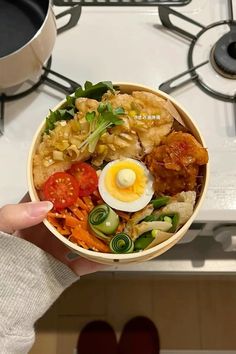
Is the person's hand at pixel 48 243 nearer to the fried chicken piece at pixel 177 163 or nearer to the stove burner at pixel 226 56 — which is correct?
the fried chicken piece at pixel 177 163

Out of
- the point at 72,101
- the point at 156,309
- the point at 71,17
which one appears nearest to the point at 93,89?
the point at 72,101

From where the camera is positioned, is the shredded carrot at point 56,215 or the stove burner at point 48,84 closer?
the shredded carrot at point 56,215

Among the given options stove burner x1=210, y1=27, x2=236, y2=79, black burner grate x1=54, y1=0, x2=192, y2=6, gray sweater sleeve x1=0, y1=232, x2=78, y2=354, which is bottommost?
gray sweater sleeve x1=0, y1=232, x2=78, y2=354

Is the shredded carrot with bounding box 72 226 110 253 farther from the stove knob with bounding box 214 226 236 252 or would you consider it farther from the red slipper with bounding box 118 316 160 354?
the red slipper with bounding box 118 316 160 354

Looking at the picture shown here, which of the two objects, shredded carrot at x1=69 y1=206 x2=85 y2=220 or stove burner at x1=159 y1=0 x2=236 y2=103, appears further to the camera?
stove burner at x1=159 y1=0 x2=236 y2=103

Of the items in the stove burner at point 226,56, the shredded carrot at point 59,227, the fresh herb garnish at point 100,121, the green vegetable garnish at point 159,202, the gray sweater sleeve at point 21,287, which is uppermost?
the stove burner at point 226,56

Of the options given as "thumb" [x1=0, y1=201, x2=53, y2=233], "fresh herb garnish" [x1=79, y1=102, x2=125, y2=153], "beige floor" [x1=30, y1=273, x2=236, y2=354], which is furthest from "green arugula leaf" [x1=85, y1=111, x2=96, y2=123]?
"beige floor" [x1=30, y1=273, x2=236, y2=354]

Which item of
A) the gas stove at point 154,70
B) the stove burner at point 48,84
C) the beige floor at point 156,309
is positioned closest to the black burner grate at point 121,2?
the gas stove at point 154,70

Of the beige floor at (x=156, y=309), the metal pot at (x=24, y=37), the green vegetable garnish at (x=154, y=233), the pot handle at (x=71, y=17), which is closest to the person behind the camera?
the green vegetable garnish at (x=154, y=233)
